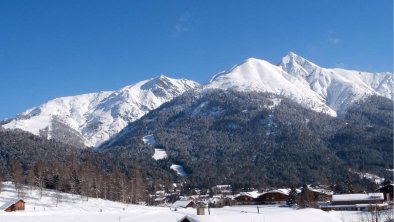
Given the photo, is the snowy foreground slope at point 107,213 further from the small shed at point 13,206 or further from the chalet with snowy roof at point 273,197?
the chalet with snowy roof at point 273,197

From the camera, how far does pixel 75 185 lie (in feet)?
452

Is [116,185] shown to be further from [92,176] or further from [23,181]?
[23,181]

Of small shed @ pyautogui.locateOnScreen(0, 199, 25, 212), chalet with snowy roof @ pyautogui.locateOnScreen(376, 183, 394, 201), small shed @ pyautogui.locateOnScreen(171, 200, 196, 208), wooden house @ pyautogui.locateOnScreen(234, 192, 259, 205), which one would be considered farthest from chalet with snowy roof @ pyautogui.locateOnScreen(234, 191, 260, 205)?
small shed @ pyautogui.locateOnScreen(0, 199, 25, 212)

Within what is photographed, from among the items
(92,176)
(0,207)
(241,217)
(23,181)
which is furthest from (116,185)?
(241,217)

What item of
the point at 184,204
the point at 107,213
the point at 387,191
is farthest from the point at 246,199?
the point at 107,213

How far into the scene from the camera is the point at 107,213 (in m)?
101

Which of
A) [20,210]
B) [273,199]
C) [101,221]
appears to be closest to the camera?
[101,221]

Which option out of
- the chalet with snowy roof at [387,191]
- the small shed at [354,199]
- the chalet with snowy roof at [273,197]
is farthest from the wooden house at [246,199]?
the chalet with snowy roof at [387,191]

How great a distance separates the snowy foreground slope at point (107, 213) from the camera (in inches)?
2441

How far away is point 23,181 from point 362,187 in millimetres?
122470

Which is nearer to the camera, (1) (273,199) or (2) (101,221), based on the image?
(2) (101,221)

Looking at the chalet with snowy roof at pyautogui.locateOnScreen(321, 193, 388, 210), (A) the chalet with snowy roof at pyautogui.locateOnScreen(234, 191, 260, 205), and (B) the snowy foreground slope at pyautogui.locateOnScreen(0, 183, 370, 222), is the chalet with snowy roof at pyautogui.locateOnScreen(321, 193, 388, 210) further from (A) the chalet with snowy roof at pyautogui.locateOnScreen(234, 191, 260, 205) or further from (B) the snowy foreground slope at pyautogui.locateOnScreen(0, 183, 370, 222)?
(A) the chalet with snowy roof at pyautogui.locateOnScreen(234, 191, 260, 205)

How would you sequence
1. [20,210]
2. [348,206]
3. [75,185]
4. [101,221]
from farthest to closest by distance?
[75,185], [348,206], [20,210], [101,221]

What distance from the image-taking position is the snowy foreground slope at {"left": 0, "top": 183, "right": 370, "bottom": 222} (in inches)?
2441
